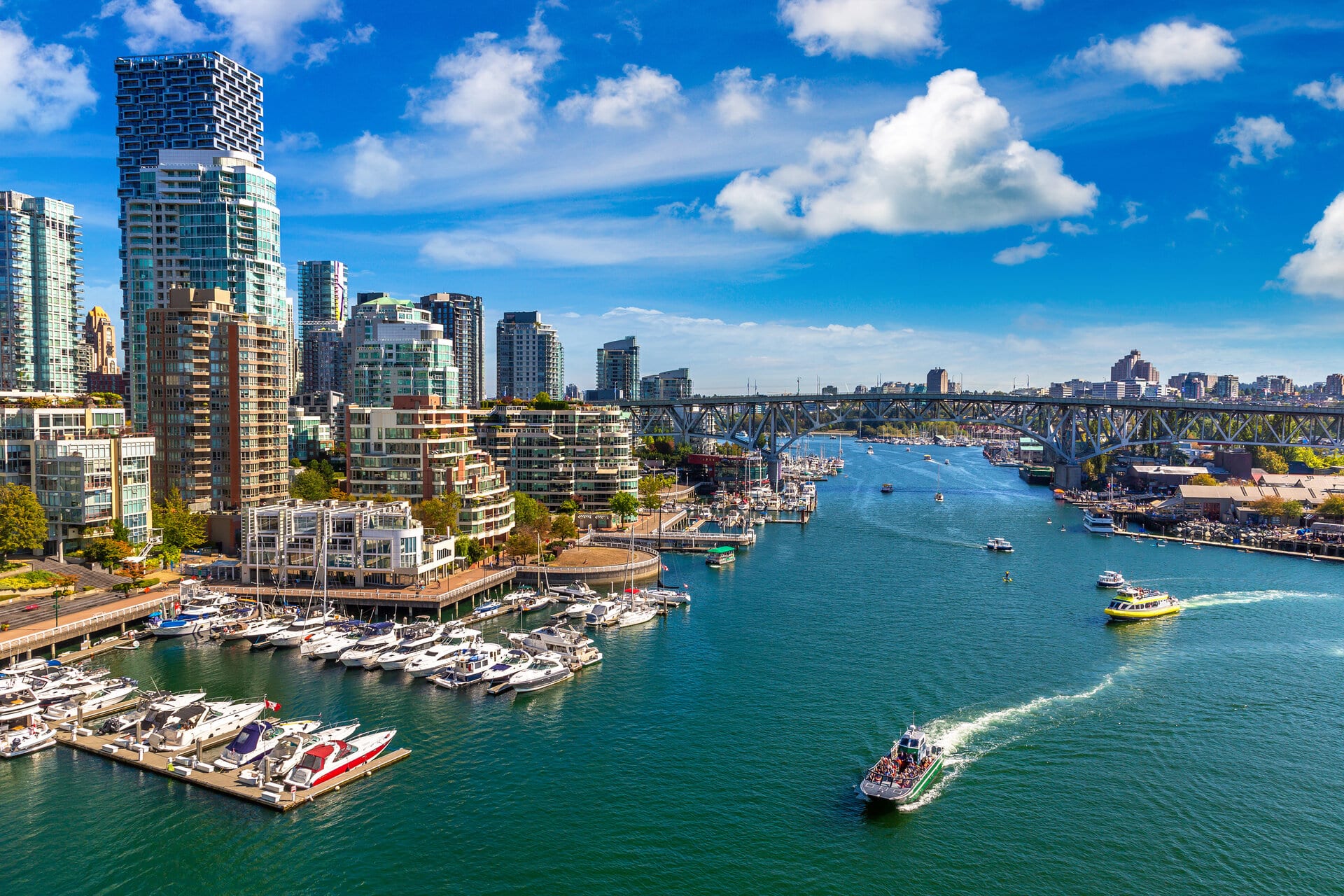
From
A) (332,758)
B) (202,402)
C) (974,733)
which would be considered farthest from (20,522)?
(974,733)

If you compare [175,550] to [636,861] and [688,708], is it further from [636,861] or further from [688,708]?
[636,861]

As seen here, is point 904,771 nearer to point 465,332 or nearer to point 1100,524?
point 1100,524

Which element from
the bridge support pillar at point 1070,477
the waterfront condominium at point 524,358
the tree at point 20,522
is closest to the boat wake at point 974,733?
the tree at point 20,522

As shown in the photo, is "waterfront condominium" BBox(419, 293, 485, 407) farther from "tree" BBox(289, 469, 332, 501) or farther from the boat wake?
the boat wake

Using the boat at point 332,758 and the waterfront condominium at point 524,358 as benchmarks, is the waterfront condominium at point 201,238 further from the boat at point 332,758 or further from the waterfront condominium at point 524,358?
the waterfront condominium at point 524,358

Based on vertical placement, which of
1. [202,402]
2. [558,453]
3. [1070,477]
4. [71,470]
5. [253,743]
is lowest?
[253,743]

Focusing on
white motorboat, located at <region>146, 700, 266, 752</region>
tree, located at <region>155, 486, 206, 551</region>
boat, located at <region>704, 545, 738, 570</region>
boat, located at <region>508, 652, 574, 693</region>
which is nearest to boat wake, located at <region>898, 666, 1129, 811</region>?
boat, located at <region>508, 652, 574, 693</region>
